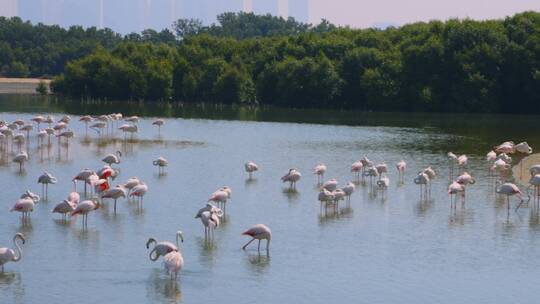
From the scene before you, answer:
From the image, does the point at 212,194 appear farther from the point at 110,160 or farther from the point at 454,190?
the point at 110,160

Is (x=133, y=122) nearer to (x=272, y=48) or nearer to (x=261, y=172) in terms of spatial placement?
(x=261, y=172)

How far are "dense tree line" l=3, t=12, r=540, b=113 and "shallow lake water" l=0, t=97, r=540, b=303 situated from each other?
99.4 feet

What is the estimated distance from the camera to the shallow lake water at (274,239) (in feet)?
51.8

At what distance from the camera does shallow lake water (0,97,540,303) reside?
51.8ft

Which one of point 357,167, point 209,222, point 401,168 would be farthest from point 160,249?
point 401,168

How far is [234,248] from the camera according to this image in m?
18.4

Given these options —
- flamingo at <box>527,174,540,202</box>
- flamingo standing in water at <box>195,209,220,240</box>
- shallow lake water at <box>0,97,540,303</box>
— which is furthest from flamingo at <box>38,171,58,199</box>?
flamingo at <box>527,174,540,202</box>

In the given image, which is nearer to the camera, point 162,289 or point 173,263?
point 162,289

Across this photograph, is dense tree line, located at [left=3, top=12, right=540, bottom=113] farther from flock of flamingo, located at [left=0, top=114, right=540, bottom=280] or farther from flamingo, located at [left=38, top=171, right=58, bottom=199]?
flamingo, located at [left=38, top=171, right=58, bottom=199]

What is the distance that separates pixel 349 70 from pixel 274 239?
51411mm

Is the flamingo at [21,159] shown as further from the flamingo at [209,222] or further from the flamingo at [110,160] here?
the flamingo at [209,222]

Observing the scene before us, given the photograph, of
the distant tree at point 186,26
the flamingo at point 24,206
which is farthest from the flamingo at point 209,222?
the distant tree at point 186,26

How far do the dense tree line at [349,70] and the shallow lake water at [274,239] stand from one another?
30286mm

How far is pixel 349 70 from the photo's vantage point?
69.9 meters
